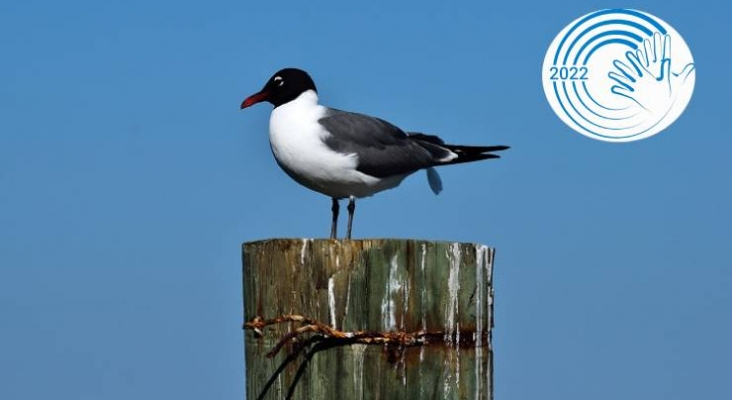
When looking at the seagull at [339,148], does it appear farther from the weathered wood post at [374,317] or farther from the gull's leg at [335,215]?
the weathered wood post at [374,317]

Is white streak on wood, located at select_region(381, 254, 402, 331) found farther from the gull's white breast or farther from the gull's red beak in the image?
the gull's red beak

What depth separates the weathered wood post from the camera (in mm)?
4840

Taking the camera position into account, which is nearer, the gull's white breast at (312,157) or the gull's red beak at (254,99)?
the gull's white breast at (312,157)

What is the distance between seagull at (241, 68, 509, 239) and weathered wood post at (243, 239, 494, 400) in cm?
302

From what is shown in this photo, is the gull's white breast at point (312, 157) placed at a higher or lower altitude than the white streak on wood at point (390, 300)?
higher

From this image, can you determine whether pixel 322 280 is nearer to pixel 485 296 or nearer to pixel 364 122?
pixel 485 296

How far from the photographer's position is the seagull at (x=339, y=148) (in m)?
8.05

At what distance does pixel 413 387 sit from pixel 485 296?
0.56 m

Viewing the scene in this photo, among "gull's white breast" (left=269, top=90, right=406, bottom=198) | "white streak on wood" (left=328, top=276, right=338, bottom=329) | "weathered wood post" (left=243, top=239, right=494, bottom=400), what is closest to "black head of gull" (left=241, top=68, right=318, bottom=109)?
"gull's white breast" (left=269, top=90, right=406, bottom=198)

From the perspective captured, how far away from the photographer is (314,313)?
4.89 metres

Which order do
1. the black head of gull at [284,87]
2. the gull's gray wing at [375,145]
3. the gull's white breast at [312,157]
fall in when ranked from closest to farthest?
the gull's white breast at [312,157] < the gull's gray wing at [375,145] < the black head of gull at [284,87]

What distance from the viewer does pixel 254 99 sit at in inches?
348

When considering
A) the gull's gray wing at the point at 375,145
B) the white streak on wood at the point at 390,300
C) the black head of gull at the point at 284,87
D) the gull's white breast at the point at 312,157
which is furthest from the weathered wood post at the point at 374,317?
the black head of gull at the point at 284,87

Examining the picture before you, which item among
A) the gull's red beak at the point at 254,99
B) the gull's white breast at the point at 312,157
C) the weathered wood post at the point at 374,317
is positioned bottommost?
the weathered wood post at the point at 374,317
